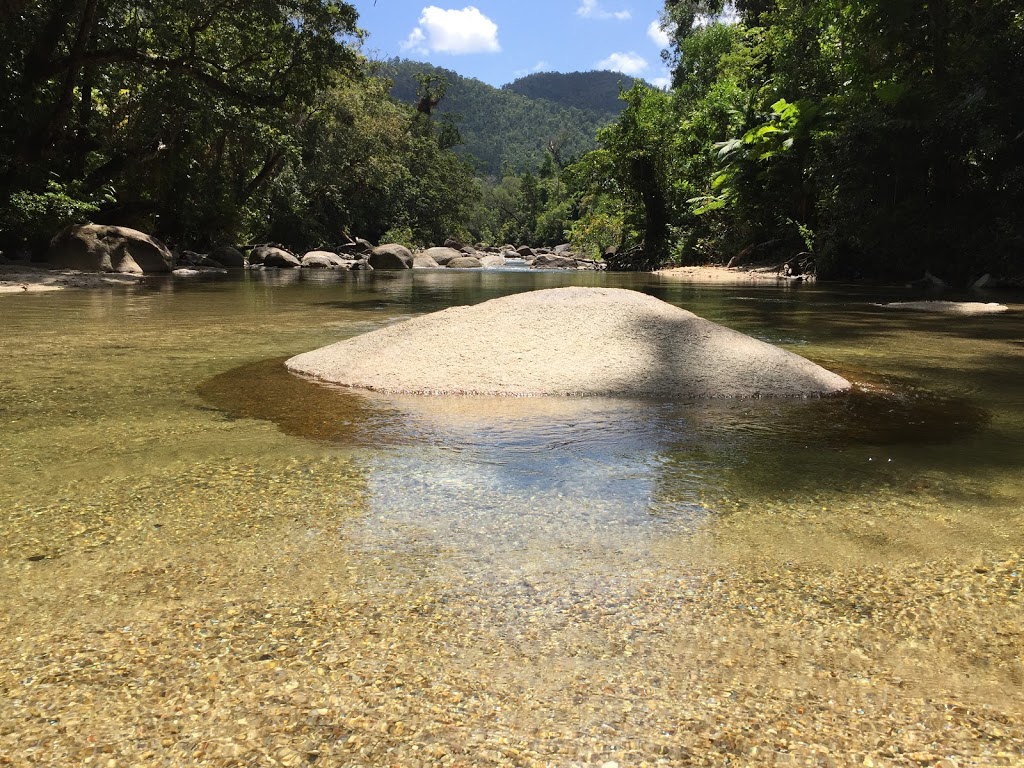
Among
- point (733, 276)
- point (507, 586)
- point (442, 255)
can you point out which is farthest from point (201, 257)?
point (507, 586)

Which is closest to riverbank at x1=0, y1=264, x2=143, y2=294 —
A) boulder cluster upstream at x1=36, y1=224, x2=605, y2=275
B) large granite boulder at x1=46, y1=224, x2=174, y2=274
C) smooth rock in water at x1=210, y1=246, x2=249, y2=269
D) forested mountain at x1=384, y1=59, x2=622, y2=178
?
large granite boulder at x1=46, y1=224, x2=174, y2=274

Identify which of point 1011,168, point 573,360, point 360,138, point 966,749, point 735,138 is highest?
point 360,138

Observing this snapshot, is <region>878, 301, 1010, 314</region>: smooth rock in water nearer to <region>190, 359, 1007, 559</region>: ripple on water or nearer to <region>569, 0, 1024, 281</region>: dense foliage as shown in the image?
<region>569, 0, 1024, 281</region>: dense foliage

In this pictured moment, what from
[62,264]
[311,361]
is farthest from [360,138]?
[311,361]

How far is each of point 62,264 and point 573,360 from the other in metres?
16.7

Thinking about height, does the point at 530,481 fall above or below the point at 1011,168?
below

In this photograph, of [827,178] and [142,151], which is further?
[142,151]

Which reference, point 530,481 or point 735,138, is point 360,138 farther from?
point 530,481

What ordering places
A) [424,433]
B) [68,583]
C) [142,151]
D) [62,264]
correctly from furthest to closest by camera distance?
[142,151], [62,264], [424,433], [68,583]

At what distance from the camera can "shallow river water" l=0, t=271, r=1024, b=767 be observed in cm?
129

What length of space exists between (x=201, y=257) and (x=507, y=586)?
24.9 m

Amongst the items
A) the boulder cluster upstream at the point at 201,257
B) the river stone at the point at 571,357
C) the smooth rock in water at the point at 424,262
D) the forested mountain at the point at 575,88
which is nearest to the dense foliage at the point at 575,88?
the forested mountain at the point at 575,88

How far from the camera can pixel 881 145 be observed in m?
15.6

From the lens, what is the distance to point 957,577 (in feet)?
6.15
